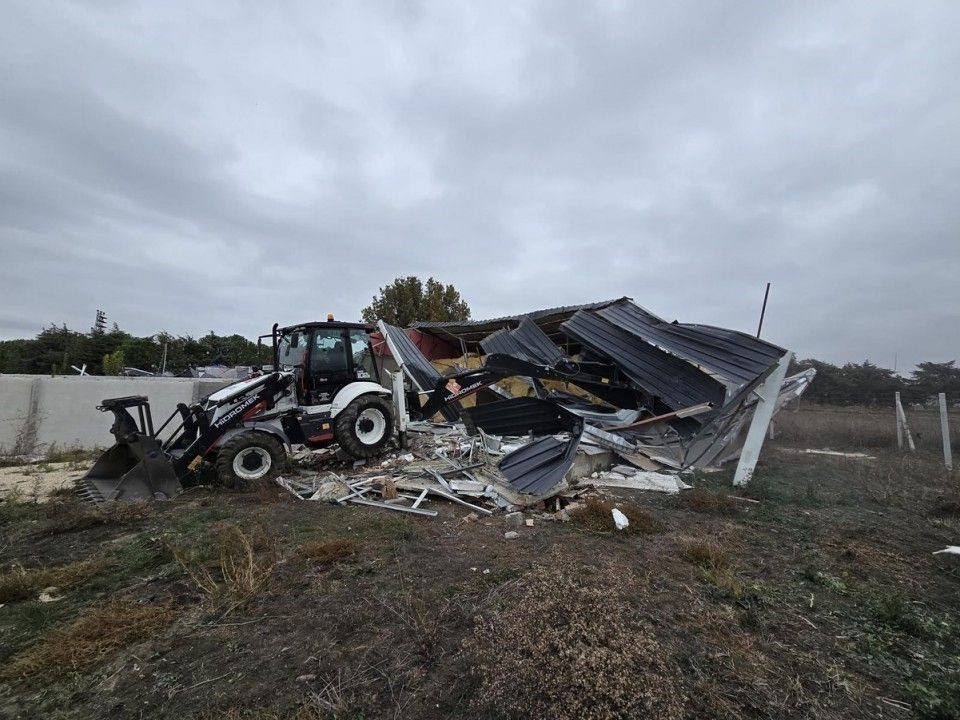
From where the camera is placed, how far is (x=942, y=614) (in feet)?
9.84

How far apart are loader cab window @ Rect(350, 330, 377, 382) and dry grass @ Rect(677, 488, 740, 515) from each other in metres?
5.41

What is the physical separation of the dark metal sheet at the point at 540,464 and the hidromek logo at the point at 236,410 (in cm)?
371

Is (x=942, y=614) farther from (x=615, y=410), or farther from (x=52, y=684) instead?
(x=615, y=410)

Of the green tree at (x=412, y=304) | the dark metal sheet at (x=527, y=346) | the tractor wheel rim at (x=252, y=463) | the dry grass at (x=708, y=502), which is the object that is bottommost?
the dry grass at (x=708, y=502)

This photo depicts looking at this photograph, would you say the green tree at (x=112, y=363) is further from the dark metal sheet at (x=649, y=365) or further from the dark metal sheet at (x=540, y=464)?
the dark metal sheet at (x=540, y=464)

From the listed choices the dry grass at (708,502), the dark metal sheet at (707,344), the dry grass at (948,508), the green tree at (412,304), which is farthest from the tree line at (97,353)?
the dry grass at (948,508)

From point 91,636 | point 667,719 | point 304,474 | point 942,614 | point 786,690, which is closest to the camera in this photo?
point 667,719

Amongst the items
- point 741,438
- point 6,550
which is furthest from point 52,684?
point 741,438

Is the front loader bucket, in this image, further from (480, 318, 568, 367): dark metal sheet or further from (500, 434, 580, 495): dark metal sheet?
(480, 318, 568, 367): dark metal sheet

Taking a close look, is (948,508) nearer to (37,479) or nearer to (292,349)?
(292,349)

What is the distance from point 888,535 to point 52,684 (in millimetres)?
6957

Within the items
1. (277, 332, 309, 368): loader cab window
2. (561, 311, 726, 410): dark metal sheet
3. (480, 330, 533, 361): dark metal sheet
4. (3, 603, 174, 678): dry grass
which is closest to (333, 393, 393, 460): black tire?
(277, 332, 309, 368): loader cab window

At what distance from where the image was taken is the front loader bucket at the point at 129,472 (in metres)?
5.28

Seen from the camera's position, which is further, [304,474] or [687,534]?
[304,474]
